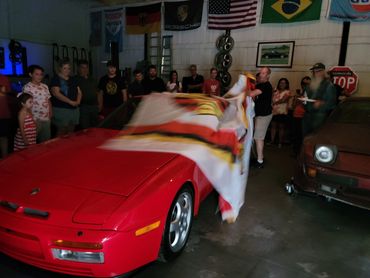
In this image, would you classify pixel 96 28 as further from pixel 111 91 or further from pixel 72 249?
pixel 72 249

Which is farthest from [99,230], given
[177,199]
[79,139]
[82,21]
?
[82,21]

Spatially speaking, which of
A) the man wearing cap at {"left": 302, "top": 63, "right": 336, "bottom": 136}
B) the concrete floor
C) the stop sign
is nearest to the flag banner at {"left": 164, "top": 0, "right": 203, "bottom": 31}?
the stop sign

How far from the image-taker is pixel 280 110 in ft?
23.4

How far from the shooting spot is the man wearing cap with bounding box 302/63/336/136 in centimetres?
457

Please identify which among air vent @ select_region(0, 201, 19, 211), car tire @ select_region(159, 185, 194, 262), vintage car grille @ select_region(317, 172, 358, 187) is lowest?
car tire @ select_region(159, 185, 194, 262)

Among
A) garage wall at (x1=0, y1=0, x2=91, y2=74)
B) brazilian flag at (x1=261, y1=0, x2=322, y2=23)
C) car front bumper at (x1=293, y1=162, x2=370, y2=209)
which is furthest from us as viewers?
garage wall at (x1=0, y1=0, x2=91, y2=74)

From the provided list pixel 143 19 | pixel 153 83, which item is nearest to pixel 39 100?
pixel 153 83

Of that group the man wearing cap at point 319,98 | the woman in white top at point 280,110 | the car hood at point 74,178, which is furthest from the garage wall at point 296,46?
the car hood at point 74,178

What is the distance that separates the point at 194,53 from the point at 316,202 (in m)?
6.68

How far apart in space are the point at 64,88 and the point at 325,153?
11.6 ft

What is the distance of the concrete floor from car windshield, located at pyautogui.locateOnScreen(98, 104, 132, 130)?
1255mm

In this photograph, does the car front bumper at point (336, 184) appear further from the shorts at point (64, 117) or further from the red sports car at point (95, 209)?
the shorts at point (64, 117)

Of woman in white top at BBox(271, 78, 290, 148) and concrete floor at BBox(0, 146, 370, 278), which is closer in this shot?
concrete floor at BBox(0, 146, 370, 278)

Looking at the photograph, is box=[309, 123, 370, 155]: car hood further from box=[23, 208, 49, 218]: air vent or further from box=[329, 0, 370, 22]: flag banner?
box=[329, 0, 370, 22]: flag banner
